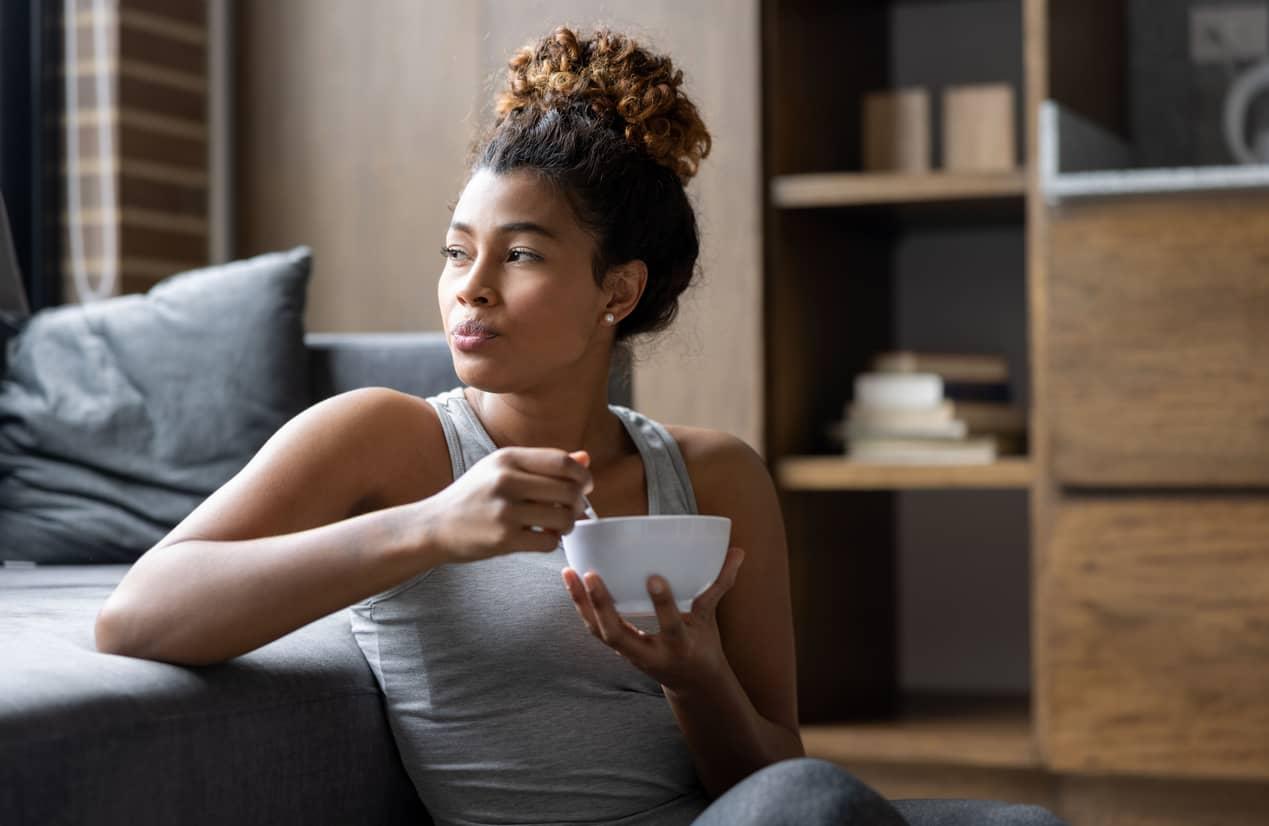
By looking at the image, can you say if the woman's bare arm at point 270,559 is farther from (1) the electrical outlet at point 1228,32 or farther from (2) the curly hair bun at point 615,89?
(1) the electrical outlet at point 1228,32

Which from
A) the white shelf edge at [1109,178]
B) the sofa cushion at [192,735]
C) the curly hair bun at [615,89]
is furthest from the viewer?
the white shelf edge at [1109,178]

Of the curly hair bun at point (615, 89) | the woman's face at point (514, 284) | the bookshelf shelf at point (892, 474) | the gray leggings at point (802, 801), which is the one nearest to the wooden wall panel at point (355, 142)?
the bookshelf shelf at point (892, 474)

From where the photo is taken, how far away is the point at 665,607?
3.58ft

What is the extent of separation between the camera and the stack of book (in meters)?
2.36

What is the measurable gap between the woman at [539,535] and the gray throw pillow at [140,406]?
26.7 inches

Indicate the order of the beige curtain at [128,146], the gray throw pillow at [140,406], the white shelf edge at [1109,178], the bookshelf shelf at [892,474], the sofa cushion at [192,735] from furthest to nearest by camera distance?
1. the beige curtain at [128,146]
2. the bookshelf shelf at [892,474]
3. the white shelf edge at [1109,178]
4. the gray throw pillow at [140,406]
5. the sofa cushion at [192,735]

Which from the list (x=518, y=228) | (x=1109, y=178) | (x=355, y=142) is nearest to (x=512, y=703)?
(x=518, y=228)

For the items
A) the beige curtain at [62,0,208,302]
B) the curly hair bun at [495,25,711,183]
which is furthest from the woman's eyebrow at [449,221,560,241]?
the beige curtain at [62,0,208,302]

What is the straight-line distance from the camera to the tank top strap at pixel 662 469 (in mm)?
1334

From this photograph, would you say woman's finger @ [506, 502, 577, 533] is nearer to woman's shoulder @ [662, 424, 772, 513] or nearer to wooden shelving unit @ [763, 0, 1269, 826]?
woman's shoulder @ [662, 424, 772, 513]

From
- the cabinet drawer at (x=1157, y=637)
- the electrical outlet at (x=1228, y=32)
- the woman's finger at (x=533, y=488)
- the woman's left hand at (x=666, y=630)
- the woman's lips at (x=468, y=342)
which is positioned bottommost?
the cabinet drawer at (x=1157, y=637)

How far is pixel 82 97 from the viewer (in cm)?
286

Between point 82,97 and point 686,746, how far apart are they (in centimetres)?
204

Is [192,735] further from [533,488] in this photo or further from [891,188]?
[891,188]
